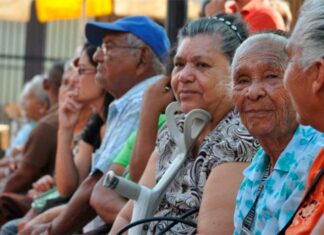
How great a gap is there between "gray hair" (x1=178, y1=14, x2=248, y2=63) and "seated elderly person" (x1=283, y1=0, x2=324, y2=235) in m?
1.45

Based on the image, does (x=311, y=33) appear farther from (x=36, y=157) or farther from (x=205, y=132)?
(x=36, y=157)

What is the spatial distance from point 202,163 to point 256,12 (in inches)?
70.2

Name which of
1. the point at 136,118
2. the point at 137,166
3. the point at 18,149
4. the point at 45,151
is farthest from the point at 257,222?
the point at 18,149

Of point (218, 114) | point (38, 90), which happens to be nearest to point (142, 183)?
point (218, 114)

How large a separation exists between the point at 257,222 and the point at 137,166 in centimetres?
200

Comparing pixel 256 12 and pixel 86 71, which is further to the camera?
pixel 86 71

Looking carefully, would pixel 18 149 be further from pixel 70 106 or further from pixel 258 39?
pixel 258 39

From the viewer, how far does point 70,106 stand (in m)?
7.52

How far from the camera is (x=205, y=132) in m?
4.77

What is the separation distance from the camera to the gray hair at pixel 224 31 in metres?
4.90

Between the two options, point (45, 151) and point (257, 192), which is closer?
point (257, 192)

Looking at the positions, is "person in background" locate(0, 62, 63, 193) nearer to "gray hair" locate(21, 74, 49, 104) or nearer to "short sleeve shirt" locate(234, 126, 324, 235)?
"gray hair" locate(21, 74, 49, 104)

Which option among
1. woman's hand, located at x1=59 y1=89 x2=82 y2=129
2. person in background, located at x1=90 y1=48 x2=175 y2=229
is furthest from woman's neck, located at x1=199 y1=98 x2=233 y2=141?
woman's hand, located at x1=59 y1=89 x2=82 y2=129

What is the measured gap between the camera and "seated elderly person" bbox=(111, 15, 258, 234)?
14.5 feet
